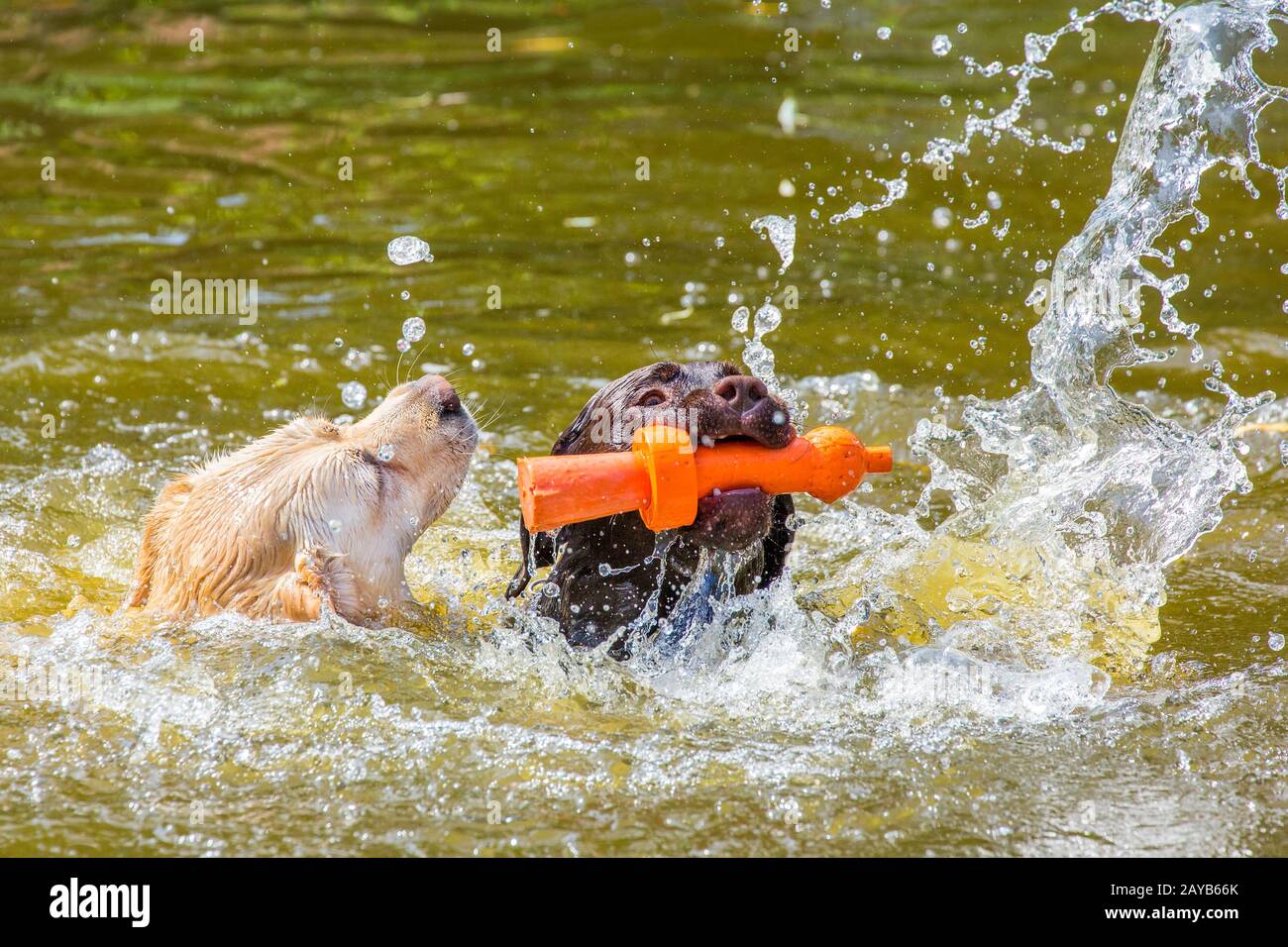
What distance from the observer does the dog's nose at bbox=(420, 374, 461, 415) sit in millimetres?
4570

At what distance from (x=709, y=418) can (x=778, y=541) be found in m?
0.77

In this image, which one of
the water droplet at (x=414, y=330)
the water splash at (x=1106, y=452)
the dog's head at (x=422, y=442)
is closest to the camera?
the dog's head at (x=422, y=442)

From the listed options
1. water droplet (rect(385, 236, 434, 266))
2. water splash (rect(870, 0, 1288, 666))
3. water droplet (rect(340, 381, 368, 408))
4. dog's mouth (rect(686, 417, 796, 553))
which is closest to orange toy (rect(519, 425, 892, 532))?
dog's mouth (rect(686, 417, 796, 553))

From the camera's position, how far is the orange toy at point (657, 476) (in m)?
3.92

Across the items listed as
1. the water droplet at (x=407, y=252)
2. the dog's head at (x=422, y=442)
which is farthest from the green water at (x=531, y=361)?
the dog's head at (x=422, y=442)

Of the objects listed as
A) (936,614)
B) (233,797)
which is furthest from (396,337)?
(233,797)

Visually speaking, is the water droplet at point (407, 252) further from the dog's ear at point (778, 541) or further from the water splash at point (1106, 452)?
the dog's ear at point (778, 541)

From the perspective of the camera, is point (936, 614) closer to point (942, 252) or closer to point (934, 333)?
point (934, 333)

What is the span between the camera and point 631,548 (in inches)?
177

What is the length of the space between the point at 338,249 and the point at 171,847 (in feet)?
20.1

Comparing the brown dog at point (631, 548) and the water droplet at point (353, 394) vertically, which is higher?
the water droplet at point (353, 394)

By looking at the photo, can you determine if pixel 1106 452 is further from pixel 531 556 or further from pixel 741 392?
pixel 531 556

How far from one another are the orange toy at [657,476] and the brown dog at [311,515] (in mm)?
575
